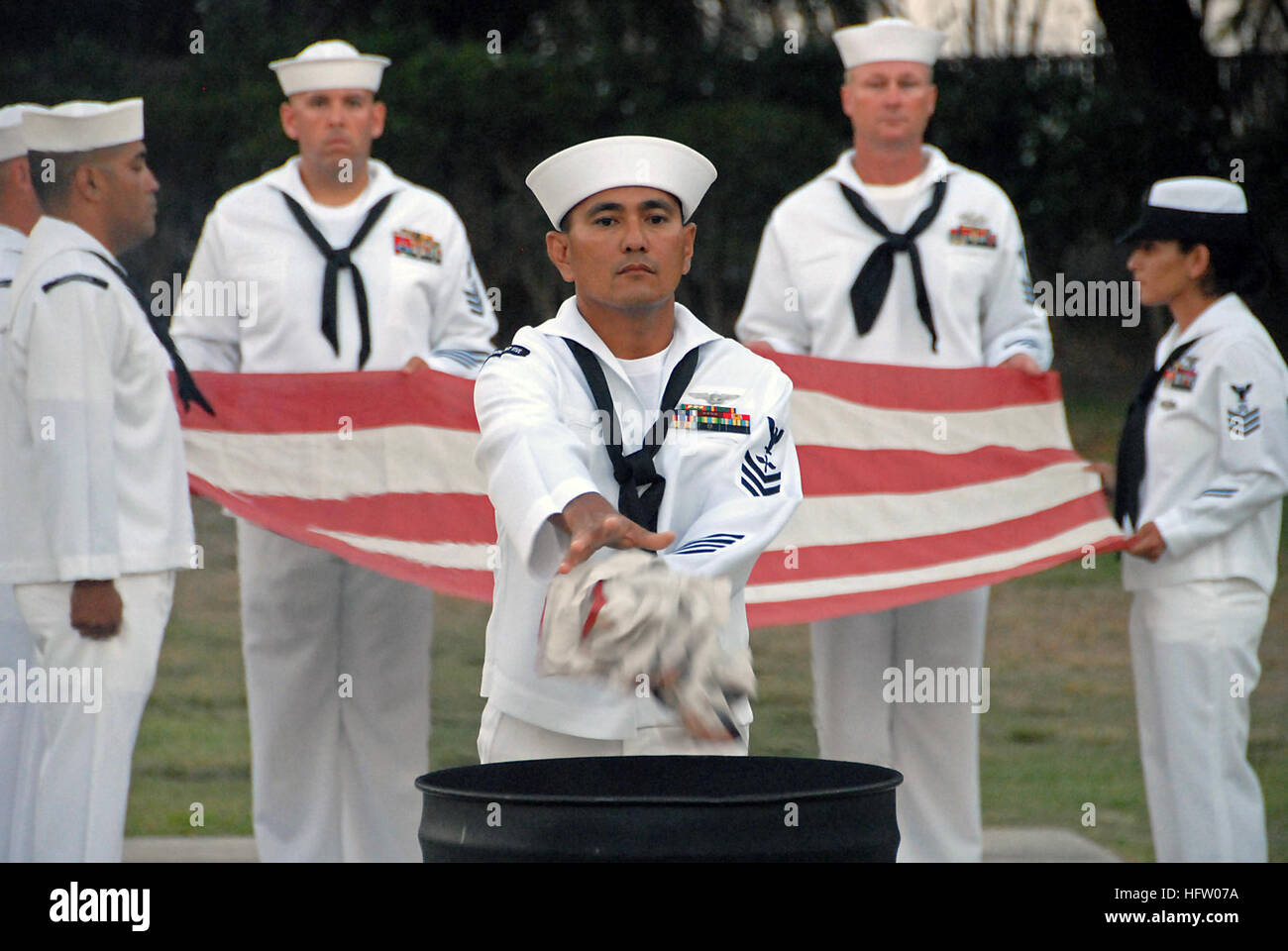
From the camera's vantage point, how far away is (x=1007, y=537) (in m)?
5.52

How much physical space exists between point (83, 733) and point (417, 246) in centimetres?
191

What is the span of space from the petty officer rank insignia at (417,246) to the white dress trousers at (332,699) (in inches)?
37.5

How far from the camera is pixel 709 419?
322 cm

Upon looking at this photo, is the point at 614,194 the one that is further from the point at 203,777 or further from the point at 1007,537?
the point at 203,777

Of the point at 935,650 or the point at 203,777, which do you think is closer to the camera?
the point at 935,650

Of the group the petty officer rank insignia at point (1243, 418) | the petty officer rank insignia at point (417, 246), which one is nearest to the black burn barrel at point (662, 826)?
the petty officer rank insignia at point (1243, 418)

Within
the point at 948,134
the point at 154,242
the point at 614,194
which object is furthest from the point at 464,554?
the point at 948,134

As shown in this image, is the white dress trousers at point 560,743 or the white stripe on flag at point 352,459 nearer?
the white dress trousers at point 560,743

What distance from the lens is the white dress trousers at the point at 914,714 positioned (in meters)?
5.48

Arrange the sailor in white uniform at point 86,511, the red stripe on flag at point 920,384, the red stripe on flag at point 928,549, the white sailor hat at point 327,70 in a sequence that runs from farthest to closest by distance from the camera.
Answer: the white sailor hat at point 327,70, the red stripe on flag at point 920,384, the red stripe on flag at point 928,549, the sailor in white uniform at point 86,511

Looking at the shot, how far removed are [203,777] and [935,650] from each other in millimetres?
2946

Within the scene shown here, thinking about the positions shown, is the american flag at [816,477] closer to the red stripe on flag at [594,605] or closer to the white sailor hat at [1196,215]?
the white sailor hat at [1196,215]

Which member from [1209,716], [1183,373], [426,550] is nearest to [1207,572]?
[1209,716]

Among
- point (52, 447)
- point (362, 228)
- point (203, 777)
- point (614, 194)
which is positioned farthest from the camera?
point (203, 777)
